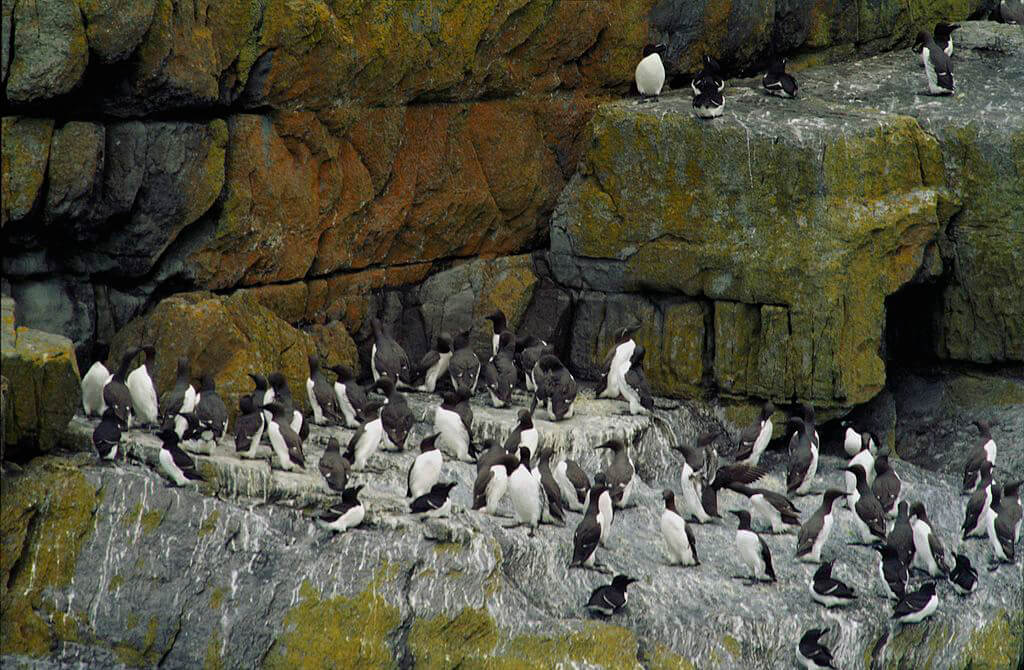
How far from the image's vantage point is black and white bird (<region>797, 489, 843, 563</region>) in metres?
16.7

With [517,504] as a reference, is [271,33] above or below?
above

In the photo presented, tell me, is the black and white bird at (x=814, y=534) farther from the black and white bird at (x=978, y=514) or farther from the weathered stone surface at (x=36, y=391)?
the weathered stone surface at (x=36, y=391)

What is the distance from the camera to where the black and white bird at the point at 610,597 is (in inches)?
600

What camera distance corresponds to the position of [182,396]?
1703 cm

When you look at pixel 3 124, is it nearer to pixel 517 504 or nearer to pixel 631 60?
pixel 517 504

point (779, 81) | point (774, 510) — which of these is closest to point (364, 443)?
point (774, 510)

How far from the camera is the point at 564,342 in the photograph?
21.2 meters

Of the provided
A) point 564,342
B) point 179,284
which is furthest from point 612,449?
point 179,284

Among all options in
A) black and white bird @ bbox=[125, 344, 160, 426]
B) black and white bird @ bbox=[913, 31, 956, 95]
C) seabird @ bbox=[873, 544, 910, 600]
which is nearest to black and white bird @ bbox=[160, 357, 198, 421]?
black and white bird @ bbox=[125, 344, 160, 426]

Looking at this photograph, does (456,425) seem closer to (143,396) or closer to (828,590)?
(143,396)

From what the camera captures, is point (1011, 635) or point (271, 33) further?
point (271, 33)

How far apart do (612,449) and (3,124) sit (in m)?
6.49

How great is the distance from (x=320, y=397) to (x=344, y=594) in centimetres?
366

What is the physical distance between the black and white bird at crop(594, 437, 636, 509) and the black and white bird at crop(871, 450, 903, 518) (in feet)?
8.14
